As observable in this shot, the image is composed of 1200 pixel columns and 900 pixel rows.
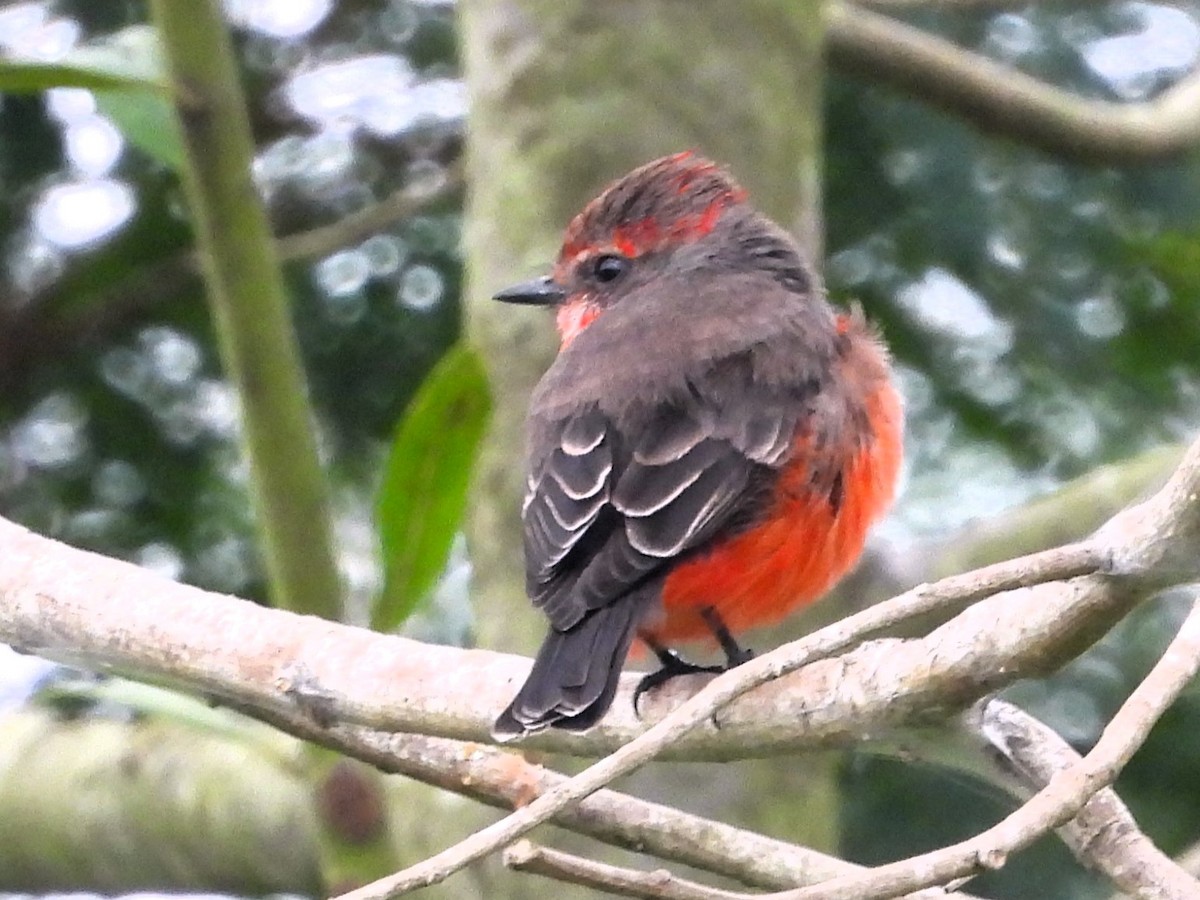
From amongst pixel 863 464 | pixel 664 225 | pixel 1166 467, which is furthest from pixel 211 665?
pixel 1166 467

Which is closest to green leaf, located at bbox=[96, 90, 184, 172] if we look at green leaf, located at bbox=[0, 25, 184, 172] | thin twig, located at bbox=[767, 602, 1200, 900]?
green leaf, located at bbox=[0, 25, 184, 172]

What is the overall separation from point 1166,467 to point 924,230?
89 cm

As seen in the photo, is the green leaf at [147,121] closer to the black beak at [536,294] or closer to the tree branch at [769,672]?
the black beak at [536,294]

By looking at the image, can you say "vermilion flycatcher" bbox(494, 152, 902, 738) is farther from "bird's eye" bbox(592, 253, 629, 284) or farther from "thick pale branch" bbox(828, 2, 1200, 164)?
"thick pale branch" bbox(828, 2, 1200, 164)

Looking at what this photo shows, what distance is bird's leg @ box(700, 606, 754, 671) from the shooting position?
9.37 feet

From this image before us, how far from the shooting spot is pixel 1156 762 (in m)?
3.86

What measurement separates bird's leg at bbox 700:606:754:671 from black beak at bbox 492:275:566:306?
2.83ft

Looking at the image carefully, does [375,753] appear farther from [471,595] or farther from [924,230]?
[924,230]

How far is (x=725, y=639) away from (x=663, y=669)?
0.58 ft

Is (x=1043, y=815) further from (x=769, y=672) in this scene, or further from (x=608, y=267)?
(x=608, y=267)

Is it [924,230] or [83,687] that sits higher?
[924,230]

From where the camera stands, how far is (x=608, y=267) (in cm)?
353

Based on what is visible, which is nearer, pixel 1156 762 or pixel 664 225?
pixel 664 225

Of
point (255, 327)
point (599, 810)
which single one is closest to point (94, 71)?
point (255, 327)
